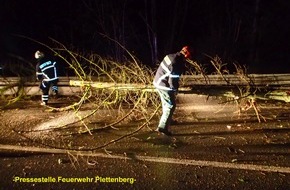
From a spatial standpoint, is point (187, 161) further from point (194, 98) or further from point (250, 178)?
point (194, 98)

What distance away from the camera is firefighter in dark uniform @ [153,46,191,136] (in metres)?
6.00

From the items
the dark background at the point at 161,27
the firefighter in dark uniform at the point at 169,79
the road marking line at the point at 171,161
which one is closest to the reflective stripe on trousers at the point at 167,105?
the firefighter in dark uniform at the point at 169,79

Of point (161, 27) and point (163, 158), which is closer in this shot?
point (163, 158)

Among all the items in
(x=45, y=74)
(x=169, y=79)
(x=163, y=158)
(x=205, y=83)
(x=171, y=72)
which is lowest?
(x=163, y=158)

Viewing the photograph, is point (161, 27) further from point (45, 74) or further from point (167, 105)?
point (167, 105)

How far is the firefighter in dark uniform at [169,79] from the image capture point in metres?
6.00

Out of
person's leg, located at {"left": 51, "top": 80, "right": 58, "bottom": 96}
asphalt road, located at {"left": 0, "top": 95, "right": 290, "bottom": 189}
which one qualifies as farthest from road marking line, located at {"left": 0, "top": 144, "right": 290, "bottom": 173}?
person's leg, located at {"left": 51, "top": 80, "right": 58, "bottom": 96}

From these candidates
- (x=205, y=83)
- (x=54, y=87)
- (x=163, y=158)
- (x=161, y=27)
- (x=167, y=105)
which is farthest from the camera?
(x=161, y=27)

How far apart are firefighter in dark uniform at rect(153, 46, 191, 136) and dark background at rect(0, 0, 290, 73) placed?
9117mm

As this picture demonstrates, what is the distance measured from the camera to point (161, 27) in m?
19.8

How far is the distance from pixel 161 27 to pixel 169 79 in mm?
14244

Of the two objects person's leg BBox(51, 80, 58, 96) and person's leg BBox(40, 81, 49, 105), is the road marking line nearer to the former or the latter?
person's leg BBox(40, 81, 49, 105)

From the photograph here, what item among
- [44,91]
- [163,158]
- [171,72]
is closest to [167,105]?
[171,72]

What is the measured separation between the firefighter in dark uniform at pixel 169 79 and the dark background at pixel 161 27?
29.9 feet
